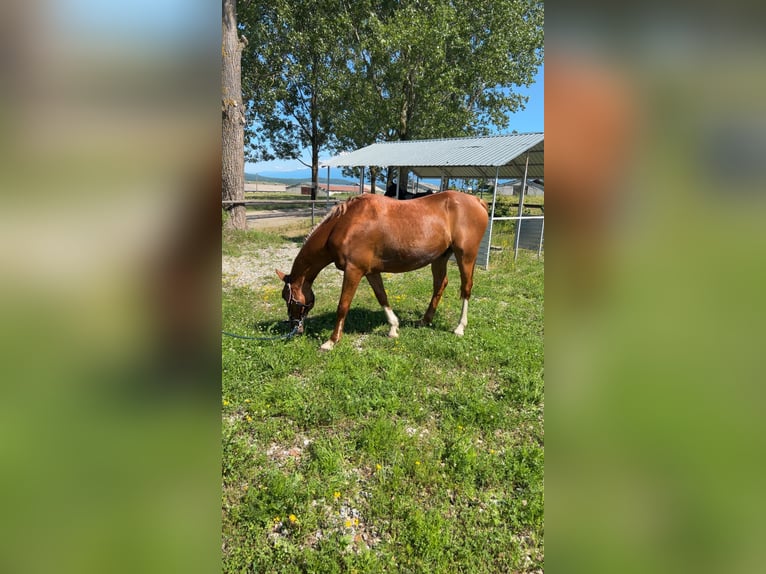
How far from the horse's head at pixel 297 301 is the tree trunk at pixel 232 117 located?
249 inches

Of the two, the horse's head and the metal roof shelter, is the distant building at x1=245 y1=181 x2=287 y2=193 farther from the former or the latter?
the horse's head

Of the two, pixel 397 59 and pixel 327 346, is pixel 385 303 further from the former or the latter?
pixel 397 59

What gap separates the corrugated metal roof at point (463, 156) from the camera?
11.0 meters

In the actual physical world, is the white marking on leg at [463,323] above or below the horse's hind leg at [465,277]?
below

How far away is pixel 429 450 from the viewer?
3.08 m

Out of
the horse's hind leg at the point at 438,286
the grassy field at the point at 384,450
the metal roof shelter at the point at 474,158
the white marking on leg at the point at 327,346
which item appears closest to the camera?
the grassy field at the point at 384,450

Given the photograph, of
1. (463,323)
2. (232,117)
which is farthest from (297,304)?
(232,117)

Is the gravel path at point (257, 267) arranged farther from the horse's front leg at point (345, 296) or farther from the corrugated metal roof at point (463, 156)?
the corrugated metal roof at point (463, 156)

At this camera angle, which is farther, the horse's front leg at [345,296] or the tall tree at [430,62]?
the tall tree at [430,62]
